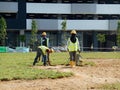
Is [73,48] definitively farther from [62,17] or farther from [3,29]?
[62,17]

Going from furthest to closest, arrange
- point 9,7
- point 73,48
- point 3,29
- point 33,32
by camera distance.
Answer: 1. point 9,7
2. point 33,32
3. point 3,29
4. point 73,48

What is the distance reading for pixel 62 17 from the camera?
74.5 metres

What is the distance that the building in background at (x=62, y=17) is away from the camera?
71938mm

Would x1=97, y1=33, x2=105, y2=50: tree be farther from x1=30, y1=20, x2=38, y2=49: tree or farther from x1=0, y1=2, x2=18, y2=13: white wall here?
x1=0, y1=2, x2=18, y2=13: white wall

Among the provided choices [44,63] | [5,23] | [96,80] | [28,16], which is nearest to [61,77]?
[96,80]

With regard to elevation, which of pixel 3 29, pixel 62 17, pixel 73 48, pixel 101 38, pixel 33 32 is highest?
pixel 73 48

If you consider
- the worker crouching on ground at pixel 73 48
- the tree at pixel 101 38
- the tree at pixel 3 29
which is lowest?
the tree at pixel 101 38

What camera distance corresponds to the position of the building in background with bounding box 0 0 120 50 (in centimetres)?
7194

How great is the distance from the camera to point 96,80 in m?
15.4

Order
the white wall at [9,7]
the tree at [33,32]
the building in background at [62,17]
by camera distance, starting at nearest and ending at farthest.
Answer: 1. the tree at [33,32]
2. the white wall at [9,7]
3. the building in background at [62,17]

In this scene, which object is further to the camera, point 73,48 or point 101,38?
point 101,38

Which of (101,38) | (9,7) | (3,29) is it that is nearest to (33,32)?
(3,29)

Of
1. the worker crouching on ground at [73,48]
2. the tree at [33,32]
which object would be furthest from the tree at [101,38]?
the worker crouching on ground at [73,48]

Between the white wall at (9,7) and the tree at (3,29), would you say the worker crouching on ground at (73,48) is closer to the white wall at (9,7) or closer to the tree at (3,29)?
the tree at (3,29)
